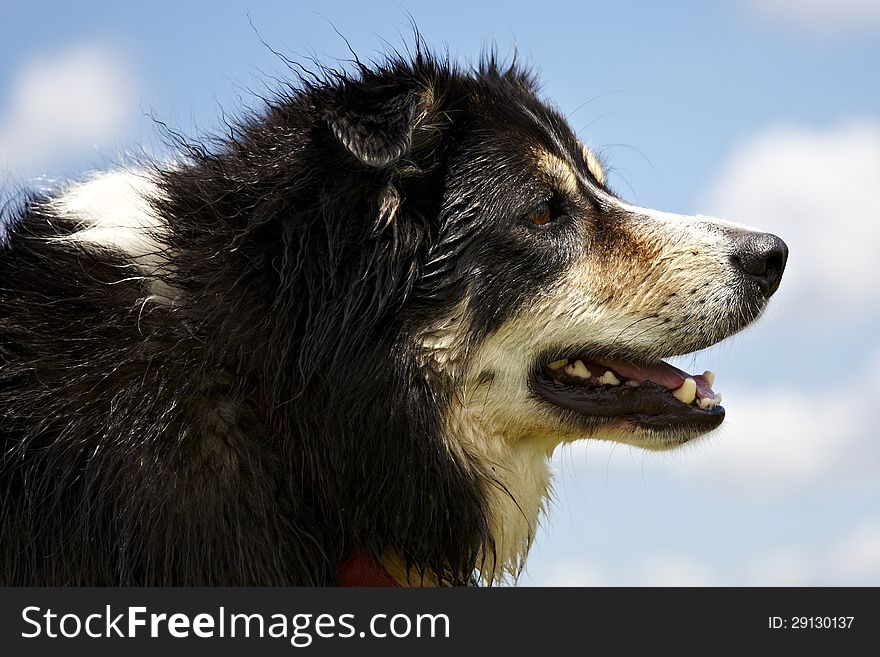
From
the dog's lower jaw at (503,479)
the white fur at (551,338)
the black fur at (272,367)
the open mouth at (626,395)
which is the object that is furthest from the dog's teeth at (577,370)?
the black fur at (272,367)

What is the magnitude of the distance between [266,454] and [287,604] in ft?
2.28

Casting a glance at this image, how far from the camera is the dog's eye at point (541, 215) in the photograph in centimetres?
576

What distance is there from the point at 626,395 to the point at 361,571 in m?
1.61

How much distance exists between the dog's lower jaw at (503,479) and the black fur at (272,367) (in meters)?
0.07

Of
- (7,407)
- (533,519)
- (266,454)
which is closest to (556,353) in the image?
(533,519)

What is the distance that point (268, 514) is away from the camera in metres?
5.32

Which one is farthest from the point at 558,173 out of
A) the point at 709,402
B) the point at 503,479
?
the point at 503,479

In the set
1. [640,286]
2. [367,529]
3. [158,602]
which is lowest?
[158,602]

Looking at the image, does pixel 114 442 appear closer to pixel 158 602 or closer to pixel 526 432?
pixel 158 602

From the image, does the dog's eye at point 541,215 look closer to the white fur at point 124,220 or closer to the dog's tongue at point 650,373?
the dog's tongue at point 650,373

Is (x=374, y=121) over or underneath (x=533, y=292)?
over

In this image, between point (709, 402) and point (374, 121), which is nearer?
point (374, 121)

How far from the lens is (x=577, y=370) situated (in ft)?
19.4

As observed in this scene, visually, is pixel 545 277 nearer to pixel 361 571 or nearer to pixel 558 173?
pixel 558 173
